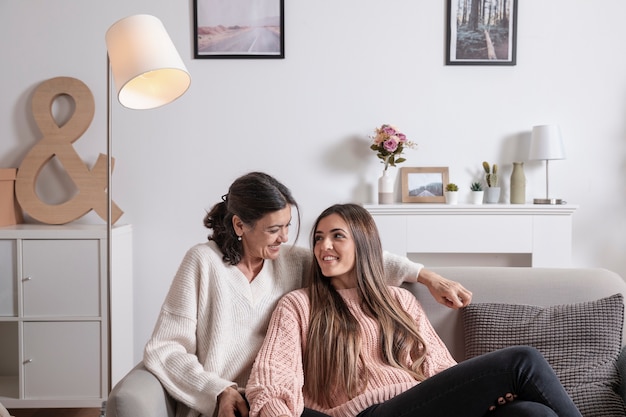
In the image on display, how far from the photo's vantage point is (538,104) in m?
3.88

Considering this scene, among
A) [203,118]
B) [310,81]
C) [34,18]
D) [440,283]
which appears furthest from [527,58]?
[34,18]

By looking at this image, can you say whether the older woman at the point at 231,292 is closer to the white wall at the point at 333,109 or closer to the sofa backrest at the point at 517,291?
the sofa backrest at the point at 517,291

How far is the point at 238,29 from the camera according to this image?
3850mm

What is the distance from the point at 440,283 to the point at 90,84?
7.99 feet

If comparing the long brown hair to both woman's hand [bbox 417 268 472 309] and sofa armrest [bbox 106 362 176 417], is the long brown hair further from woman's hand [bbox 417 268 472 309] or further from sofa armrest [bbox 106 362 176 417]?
sofa armrest [bbox 106 362 176 417]

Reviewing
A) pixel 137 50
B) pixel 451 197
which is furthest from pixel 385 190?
pixel 137 50

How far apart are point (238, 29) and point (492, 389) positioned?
2588 millimetres

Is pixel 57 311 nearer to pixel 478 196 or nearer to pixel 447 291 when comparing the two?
pixel 447 291

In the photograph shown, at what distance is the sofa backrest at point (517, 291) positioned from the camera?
7.79 ft

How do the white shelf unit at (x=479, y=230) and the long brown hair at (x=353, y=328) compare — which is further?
the white shelf unit at (x=479, y=230)

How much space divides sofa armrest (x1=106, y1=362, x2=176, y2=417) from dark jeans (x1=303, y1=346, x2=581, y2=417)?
0.63 metres

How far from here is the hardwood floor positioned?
11.5ft

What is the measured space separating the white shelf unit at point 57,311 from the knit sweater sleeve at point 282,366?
4.75ft

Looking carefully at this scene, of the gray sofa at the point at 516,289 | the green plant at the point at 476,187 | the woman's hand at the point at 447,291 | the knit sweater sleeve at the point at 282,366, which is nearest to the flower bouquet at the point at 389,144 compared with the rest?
the green plant at the point at 476,187
